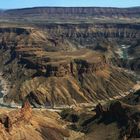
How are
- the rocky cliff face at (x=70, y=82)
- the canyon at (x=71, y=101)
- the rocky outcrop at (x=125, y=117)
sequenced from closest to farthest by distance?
the rocky outcrop at (x=125, y=117), the canyon at (x=71, y=101), the rocky cliff face at (x=70, y=82)

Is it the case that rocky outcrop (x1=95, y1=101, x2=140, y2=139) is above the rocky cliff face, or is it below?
above

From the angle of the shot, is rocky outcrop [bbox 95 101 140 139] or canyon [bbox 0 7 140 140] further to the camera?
canyon [bbox 0 7 140 140]

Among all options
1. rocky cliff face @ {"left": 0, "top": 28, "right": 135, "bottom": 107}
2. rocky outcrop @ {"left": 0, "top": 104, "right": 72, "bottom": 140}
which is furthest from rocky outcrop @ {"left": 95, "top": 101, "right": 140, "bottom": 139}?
rocky cliff face @ {"left": 0, "top": 28, "right": 135, "bottom": 107}

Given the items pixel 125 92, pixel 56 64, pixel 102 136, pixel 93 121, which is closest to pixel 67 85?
pixel 56 64

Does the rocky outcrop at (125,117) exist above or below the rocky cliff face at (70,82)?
above

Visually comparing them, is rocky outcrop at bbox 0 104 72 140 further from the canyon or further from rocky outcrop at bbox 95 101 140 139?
rocky outcrop at bbox 95 101 140 139

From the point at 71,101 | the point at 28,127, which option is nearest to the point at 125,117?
the point at 28,127

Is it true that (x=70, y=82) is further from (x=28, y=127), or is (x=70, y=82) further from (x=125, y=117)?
(x=125, y=117)

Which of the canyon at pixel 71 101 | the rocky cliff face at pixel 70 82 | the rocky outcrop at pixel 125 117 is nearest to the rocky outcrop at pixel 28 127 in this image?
the canyon at pixel 71 101

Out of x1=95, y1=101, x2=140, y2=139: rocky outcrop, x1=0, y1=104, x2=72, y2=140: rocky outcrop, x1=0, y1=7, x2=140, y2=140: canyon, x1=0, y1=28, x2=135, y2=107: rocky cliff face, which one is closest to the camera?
x1=95, y1=101, x2=140, y2=139: rocky outcrop

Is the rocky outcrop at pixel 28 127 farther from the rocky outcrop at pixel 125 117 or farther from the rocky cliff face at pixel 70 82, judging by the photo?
the rocky cliff face at pixel 70 82

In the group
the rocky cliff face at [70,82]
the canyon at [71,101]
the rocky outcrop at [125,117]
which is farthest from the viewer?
the rocky cliff face at [70,82]
